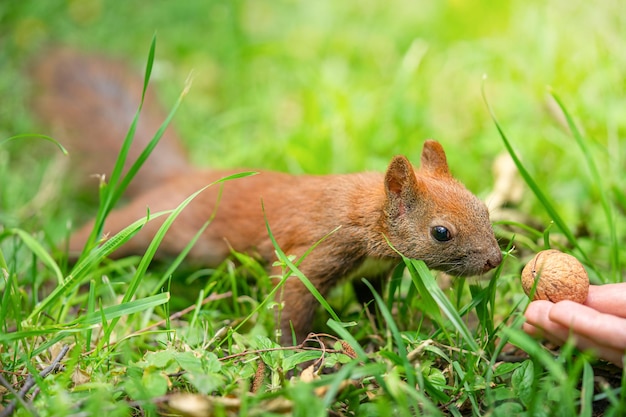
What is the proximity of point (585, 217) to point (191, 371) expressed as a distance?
299 cm

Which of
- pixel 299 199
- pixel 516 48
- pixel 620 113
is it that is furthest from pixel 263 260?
pixel 516 48

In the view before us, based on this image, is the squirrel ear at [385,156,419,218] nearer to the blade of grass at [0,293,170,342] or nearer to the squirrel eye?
the squirrel eye

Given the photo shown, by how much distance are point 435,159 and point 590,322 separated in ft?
4.52

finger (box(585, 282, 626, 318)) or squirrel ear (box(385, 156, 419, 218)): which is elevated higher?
squirrel ear (box(385, 156, 419, 218))

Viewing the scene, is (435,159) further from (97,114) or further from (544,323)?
(97,114)

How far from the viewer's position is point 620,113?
15.9 ft

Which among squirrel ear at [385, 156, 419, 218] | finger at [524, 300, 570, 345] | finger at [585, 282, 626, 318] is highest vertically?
squirrel ear at [385, 156, 419, 218]

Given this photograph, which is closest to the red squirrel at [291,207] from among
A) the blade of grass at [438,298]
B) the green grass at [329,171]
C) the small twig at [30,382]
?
the green grass at [329,171]

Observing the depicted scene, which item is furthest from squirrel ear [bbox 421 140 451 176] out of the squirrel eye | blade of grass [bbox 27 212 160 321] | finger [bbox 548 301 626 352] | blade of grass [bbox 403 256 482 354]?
blade of grass [bbox 27 212 160 321]

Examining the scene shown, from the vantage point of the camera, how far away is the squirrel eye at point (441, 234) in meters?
3.06

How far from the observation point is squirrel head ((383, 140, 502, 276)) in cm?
303

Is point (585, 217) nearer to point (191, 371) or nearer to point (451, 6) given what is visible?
point (191, 371)

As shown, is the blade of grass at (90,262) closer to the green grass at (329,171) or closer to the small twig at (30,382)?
the green grass at (329,171)

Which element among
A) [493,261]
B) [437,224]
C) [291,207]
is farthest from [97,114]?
[493,261]
